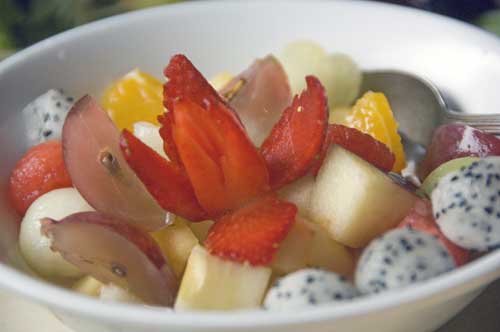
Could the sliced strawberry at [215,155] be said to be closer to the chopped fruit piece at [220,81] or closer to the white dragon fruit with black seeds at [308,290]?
the white dragon fruit with black seeds at [308,290]

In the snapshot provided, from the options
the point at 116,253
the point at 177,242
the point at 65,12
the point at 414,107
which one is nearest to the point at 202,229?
the point at 177,242

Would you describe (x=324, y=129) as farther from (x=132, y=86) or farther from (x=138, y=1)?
(x=138, y=1)

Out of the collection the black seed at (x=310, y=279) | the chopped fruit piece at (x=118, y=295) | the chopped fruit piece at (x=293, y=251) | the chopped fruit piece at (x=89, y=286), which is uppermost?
the black seed at (x=310, y=279)

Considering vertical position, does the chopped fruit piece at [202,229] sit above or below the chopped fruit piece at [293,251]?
below

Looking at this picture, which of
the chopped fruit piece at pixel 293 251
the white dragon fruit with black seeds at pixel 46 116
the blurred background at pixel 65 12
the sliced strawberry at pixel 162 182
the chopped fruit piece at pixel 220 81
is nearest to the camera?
the chopped fruit piece at pixel 293 251

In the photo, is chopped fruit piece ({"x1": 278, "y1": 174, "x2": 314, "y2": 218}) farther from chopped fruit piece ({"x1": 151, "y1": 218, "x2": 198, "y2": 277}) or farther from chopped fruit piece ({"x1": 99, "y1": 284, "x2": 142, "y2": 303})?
chopped fruit piece ({"x1": 99, "y1": 284, "x2": 142, "y2": 303})

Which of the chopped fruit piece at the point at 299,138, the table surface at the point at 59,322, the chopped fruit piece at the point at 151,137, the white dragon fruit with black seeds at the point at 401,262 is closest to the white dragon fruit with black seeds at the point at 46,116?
the chopped fruit piece at the point at 151,137

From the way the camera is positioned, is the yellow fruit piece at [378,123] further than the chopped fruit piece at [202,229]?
Yes

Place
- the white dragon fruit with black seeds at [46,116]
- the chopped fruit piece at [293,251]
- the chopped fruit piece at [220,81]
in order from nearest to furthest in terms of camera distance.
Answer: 1. the chopped fruit piece at [293,251]
2. the white dragon fruit with black seeds at [46,116]
3. the chopped fruit piece at [220,81]
